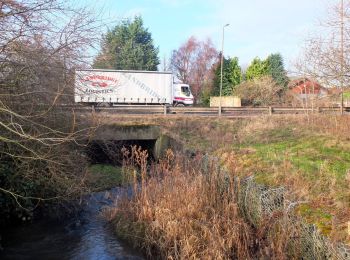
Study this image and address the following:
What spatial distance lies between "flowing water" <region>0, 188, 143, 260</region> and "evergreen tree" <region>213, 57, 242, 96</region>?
40607 mm

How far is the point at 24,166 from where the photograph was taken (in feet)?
32.5

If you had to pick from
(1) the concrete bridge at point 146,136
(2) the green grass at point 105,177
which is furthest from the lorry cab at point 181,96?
(2) the green grass at point 105,177

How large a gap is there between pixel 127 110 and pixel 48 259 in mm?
13934

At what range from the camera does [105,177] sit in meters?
15.5

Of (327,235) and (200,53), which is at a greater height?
(200,53)

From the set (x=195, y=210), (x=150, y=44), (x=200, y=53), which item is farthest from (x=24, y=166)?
(x=200, y=53)

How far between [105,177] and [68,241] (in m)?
5.94

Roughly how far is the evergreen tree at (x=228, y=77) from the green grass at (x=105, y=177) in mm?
34580

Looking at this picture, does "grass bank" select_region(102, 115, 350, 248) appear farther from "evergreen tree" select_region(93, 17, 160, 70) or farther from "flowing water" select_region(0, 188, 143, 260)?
"evergreen tree" select_region(93, 17, 160, 70)

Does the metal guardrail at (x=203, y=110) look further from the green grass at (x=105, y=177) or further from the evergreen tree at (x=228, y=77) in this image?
the evergreen tree at (x=228, y=77)

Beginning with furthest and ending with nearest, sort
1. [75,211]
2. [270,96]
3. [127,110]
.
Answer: [270,96] < [127,110] < [75,211]

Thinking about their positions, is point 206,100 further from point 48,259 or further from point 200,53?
point 48,259

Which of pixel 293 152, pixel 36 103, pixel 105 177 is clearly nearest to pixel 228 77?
pixel 105 177

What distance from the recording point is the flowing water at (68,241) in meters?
8.80
